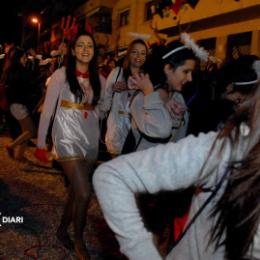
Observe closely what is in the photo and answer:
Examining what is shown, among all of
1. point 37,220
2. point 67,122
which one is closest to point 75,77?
point 67,122

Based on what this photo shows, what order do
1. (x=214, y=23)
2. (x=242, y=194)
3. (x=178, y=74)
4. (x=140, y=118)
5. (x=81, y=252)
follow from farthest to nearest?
(x=214, y=23) < (x=81, y=252) < (x=178, y=74) < (x=140, y=118) < (x=242, y=194)

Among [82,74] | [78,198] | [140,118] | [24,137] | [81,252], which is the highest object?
[82,74]

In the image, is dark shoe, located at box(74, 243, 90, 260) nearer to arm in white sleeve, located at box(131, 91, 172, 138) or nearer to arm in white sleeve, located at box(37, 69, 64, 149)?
arm in white sleeve, located at box(37, 69, 64, 149)

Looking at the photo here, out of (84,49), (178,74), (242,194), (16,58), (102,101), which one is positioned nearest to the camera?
(242,194)

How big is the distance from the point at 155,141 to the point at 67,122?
Result: 0.97m

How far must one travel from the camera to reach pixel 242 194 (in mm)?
1059

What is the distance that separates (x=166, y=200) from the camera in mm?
3113

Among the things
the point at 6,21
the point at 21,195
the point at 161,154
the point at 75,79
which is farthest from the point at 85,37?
the point at 6,21

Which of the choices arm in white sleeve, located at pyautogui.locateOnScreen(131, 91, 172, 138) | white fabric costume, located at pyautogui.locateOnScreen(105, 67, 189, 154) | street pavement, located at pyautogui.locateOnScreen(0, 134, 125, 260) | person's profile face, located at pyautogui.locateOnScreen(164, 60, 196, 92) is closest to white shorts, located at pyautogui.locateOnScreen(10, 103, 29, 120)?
street pavement, located at pyautogui.locateOnScreen(0, 134, 125, 260)

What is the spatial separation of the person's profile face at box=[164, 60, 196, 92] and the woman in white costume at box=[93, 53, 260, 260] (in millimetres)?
1932

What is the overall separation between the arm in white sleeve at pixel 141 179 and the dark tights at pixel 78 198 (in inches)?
82.9

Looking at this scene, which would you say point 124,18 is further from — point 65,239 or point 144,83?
point 144,83

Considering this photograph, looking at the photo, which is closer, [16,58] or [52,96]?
[52,96]

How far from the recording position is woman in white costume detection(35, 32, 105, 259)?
3.32m
